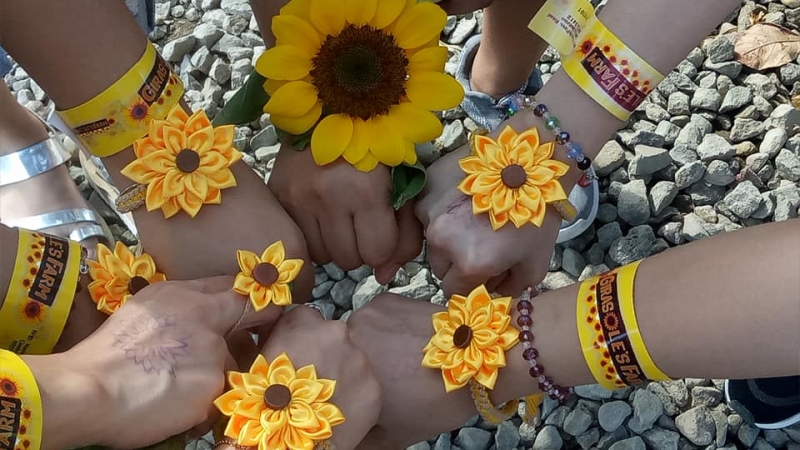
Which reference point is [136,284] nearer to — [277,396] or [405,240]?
[277,396]

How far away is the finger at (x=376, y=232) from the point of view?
1181mm

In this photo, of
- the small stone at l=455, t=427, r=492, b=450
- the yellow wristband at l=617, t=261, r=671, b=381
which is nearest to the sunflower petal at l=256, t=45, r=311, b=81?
the yellow wristband at l=617, t=261, r=671, b=381

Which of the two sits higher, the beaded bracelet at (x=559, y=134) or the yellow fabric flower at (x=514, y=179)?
the beaded bracelet at (x=559, y=134)

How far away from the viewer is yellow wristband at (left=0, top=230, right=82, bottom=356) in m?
1.03

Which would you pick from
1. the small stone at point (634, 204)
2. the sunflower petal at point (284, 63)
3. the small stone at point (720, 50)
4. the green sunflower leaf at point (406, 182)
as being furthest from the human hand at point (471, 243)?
the small stone at point (720, 50)

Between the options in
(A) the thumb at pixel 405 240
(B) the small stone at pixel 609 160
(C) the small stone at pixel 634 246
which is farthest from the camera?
(B) the small stone at pixel 609 160

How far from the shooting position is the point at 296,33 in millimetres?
1097

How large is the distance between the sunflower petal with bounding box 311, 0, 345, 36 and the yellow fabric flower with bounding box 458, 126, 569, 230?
0.26 m

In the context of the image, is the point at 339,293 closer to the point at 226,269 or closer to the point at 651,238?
the point at 226,269

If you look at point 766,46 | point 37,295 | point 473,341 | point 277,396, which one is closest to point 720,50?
point 766,46

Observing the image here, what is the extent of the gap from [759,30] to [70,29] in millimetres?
1459

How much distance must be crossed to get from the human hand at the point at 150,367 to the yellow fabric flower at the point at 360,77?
0.28 meters

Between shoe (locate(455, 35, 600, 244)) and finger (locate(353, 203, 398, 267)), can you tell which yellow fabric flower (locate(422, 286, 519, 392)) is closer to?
finger (locate(353, 203, 398, 267))

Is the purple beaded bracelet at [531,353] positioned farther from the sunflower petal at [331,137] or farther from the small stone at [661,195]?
the small stone at [661,195]
